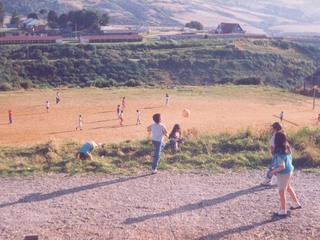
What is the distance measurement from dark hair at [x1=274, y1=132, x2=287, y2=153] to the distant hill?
112317mm

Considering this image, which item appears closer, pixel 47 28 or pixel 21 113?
pixel 21 113

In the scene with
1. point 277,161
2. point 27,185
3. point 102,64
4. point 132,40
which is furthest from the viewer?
point 132,40

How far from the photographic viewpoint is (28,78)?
46969 mm

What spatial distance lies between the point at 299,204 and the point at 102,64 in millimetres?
47846

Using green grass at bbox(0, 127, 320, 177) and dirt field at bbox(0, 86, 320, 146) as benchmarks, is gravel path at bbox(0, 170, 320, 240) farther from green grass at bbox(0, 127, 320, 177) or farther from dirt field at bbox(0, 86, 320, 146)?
dirt field at bbox(0, 86, 320, 146)

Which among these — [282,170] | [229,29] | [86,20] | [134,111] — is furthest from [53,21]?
[282,170]

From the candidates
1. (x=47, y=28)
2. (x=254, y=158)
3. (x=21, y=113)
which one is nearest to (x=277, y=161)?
(x=254, y=158)

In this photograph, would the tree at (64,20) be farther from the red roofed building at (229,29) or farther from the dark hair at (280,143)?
the dark hair at (280,143)

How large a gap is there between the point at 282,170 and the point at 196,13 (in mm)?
140617

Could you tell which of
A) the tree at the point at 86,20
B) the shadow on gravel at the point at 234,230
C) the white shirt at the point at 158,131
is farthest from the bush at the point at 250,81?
the shadow on gravel at the point at 234,230

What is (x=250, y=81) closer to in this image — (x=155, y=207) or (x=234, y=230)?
(x=155, y=207)

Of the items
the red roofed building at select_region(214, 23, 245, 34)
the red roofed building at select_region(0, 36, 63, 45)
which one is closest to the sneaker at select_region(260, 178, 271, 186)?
the red roofed building at select_region(0, 36, 63, 45)

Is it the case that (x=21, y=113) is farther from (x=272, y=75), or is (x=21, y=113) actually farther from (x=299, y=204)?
(x=272, y=75)

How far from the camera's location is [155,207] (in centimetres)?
657
